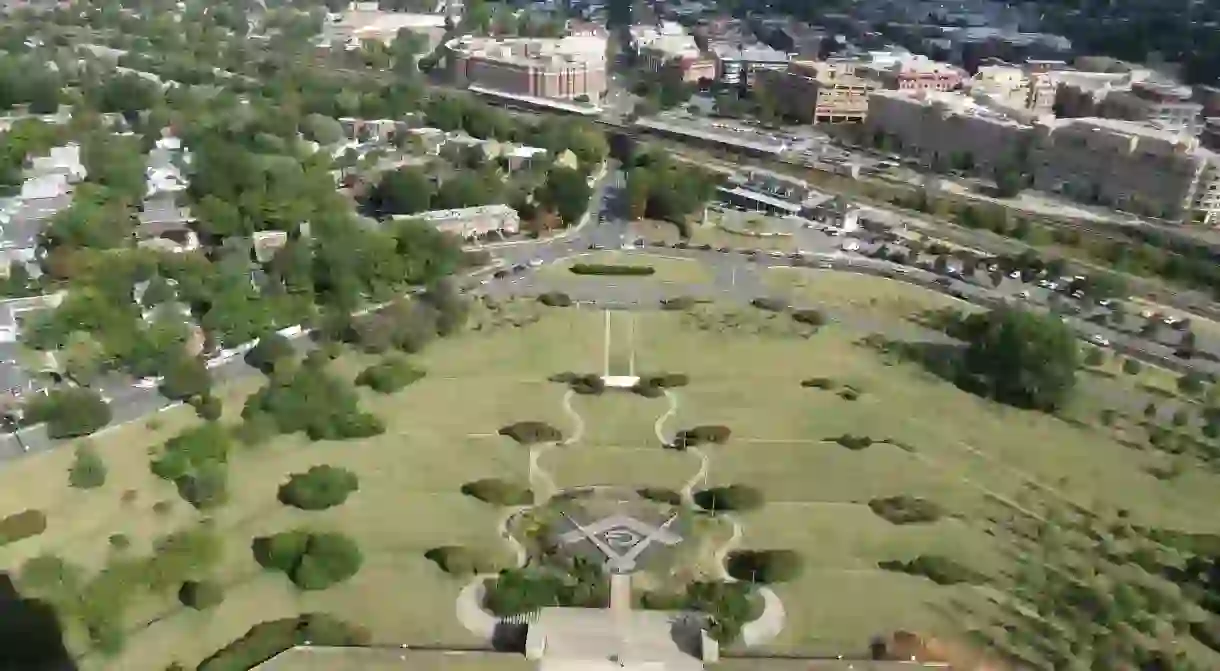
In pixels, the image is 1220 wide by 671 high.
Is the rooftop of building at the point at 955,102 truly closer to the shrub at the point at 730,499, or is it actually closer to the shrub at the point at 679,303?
the shrub at the point at 679,303

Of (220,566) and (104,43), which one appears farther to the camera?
(104,43)

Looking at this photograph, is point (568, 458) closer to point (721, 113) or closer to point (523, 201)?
point (523, 201)

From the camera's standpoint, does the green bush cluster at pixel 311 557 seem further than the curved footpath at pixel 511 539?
Yes

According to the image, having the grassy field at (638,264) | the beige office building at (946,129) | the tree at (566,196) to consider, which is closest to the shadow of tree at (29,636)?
the grassy field at (638,264)

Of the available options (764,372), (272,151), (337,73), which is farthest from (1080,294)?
(337,73)

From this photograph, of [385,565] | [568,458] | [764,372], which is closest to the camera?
[385,565]
